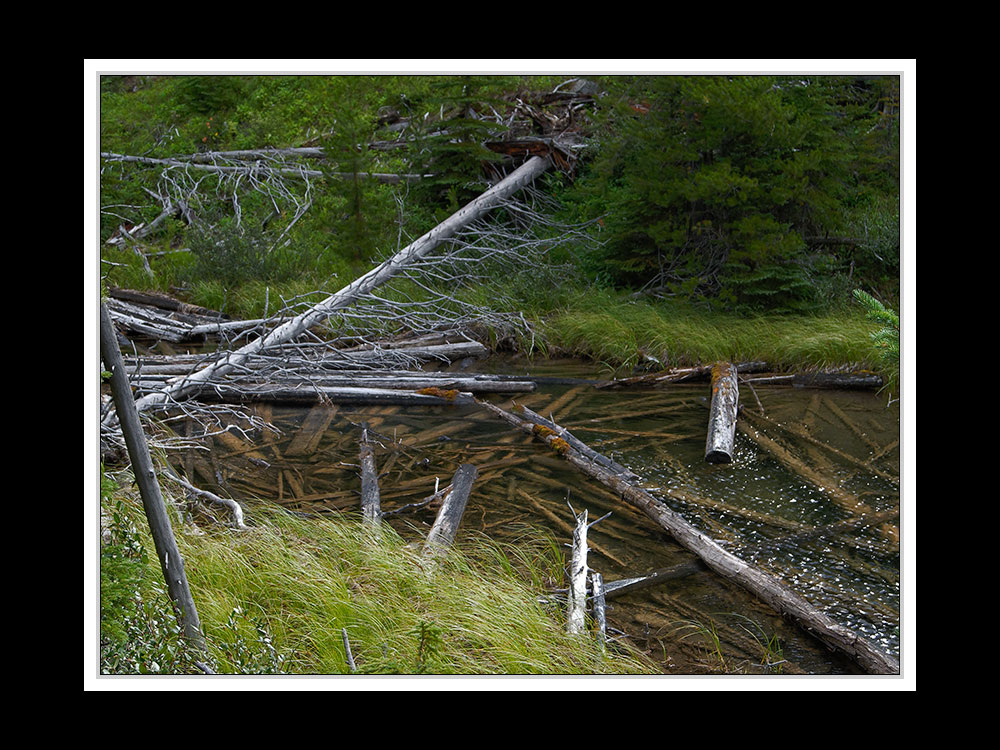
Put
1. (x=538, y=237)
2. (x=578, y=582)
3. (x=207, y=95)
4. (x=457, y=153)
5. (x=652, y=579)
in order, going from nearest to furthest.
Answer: (x=578, y=582)
(x=652, y=579)
(x=538, y=237)
(x=457, y=153)
(x=207, y=95)

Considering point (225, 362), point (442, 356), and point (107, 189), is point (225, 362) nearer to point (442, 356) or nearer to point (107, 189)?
point (442, 356)

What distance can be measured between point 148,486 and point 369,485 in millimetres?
3119

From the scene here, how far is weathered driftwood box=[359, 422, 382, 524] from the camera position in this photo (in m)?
5.62

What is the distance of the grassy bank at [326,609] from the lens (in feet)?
10.6

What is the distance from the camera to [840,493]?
6066 millimetres

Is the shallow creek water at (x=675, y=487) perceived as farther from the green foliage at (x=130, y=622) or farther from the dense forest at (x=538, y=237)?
the green foliage at (x=130, y=622)

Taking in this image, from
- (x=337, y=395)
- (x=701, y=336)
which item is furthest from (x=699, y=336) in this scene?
(x=337, y=395)

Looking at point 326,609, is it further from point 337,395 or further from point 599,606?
point 337,395

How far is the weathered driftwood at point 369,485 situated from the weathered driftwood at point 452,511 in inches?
15.2

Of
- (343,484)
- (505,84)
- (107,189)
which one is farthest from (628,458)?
(107,189)

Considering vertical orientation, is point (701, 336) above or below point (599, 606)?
above

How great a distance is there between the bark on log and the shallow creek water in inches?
25.1

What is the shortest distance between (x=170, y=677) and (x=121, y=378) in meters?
1.12

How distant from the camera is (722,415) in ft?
24.6
